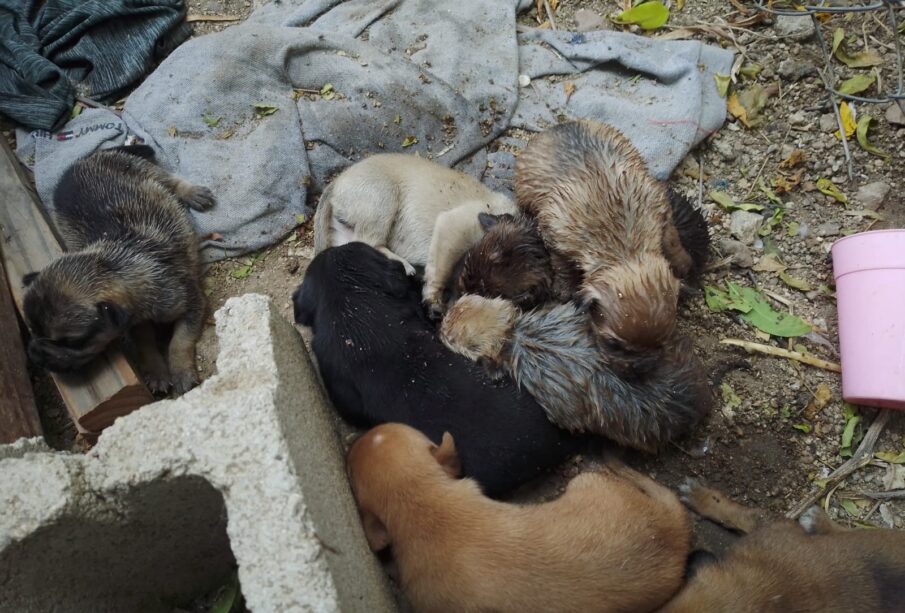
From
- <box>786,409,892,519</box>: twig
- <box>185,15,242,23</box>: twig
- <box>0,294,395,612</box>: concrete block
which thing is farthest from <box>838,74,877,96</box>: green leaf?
<box>185,15,242,23</box>: twig

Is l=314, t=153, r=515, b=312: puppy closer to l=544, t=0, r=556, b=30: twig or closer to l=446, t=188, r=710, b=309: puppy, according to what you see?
l=446, t=188, r=710, b=309: puppy

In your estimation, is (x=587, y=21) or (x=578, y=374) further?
(x=587, y=21)

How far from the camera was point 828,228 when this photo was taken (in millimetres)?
5254

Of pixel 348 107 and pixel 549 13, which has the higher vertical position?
pixel 549 13

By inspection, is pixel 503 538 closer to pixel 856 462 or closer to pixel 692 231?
pixel 856 462

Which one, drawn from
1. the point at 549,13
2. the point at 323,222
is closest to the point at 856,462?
the point at 323,222

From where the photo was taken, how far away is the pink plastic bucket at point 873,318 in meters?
4.18

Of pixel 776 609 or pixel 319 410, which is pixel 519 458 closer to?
pixel 319 410

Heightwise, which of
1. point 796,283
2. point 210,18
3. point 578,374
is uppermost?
point 210,18

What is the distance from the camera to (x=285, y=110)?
582 cm

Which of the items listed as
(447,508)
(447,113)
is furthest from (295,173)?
(447,508)

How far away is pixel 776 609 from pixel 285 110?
5047 mm

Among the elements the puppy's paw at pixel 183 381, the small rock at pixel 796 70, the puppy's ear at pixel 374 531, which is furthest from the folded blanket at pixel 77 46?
the small rock at pixel 796 70

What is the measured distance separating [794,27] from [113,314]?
610cm
